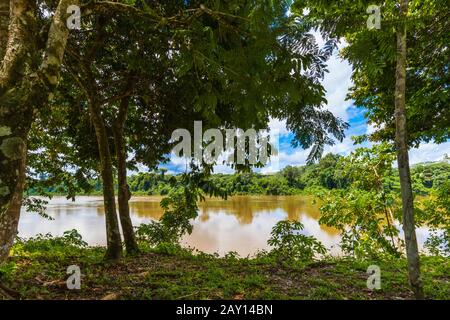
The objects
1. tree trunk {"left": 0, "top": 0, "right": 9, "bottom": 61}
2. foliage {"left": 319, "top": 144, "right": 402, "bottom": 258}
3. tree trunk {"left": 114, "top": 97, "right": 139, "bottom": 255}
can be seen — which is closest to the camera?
tree trunk {"left": 0, "top": 0, "right": 9, "bottom": 61}

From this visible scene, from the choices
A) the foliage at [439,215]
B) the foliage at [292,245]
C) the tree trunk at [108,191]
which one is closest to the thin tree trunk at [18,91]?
the tree trunk at [108,191]

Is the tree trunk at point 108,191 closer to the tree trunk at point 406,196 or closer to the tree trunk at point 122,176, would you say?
the tree trunk at point 122,176

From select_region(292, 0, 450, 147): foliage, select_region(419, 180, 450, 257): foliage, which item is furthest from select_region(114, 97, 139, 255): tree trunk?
select_region(419, 180, 450, 257): foliage

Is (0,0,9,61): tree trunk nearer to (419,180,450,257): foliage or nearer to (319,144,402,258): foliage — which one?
(319,144,402,258): foliage

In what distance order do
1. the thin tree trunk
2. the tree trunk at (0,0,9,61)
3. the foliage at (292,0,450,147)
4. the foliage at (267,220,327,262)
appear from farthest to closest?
the foliage at (267,220,327,262)
the tree trunk at (0,0,9,61)
the foliage at (292,0,450,147)
the thin tree trunk

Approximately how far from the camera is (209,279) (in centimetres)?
444

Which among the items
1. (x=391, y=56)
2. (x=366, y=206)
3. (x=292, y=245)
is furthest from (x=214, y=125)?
(x=366, y=206)

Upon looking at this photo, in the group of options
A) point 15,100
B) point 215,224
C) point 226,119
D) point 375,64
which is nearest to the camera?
point 15,100

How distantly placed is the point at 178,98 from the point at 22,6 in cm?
341

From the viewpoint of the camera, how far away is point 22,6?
2689 millimetres

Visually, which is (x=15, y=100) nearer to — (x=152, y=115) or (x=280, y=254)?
(x=152, y=115)

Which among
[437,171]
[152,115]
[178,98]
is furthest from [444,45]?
[152,115]

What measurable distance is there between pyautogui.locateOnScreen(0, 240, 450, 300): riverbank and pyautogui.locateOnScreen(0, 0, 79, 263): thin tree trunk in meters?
1.24

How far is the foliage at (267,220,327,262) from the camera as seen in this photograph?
265 inches
